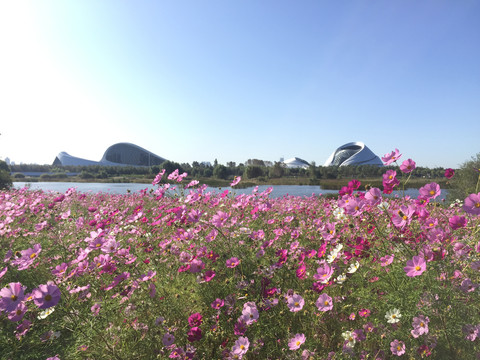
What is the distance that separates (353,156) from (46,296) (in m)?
80.1

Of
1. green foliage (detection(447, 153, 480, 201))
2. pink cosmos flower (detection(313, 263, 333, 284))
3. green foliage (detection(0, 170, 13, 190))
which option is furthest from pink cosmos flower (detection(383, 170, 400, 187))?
green foliage (detection(0, 170, 13, 190))

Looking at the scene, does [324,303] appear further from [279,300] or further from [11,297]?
[11,297]

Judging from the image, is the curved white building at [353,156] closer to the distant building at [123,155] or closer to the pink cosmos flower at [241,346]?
the distant building at [123,155]

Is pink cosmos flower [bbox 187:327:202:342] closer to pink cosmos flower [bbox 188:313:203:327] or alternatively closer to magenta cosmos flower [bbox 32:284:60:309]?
pink cosmos flower [bbox 188:313:203:327]

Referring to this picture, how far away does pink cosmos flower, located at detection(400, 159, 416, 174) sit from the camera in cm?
152

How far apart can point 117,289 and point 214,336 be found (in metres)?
0.68

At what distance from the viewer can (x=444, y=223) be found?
1657 mm

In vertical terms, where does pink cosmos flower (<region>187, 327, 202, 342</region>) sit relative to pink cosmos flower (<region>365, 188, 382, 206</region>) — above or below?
below

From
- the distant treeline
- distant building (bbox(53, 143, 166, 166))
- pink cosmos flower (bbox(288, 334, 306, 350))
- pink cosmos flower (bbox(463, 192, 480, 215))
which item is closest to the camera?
pink cosmos flower (bbox(463, 192, 480, 215))

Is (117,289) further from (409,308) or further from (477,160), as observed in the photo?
(477,160)

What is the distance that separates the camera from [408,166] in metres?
1.54

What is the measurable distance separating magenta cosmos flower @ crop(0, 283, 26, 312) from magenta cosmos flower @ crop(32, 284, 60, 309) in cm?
11

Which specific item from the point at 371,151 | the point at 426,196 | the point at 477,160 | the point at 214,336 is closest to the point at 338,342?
the point at 214,336

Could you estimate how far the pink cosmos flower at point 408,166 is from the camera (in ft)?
4.99
